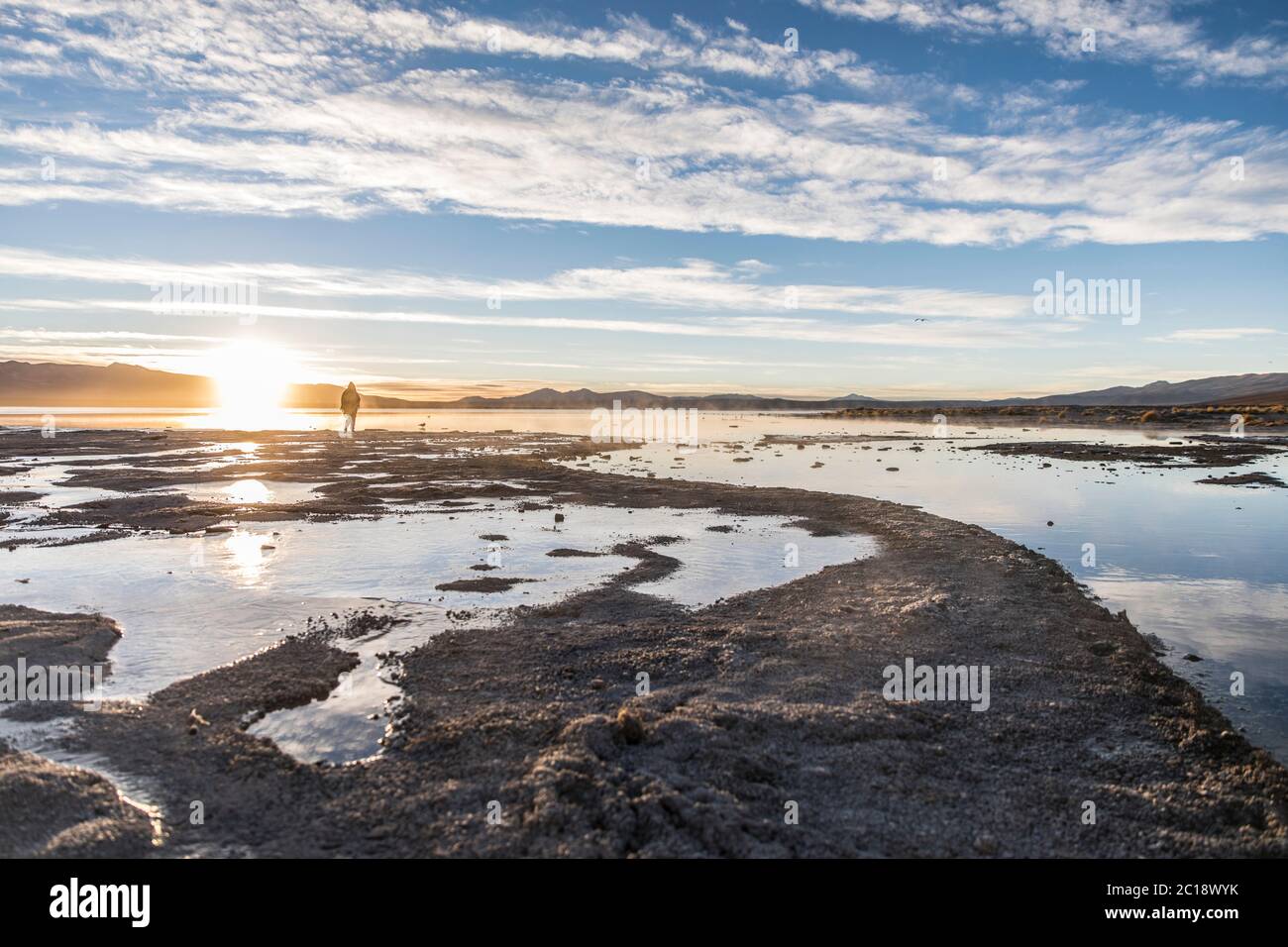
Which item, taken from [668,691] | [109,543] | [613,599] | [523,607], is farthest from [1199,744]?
[109,543]

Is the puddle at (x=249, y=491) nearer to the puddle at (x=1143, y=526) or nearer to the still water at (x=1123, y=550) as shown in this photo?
the still water at (x=1123, y=550)

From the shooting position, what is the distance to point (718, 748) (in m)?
7.09

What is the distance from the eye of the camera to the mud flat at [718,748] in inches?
227

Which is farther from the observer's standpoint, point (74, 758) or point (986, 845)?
point (74, 758)

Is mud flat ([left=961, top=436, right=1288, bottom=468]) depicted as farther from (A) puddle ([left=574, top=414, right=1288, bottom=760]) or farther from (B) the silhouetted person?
(B) the silhouetted person

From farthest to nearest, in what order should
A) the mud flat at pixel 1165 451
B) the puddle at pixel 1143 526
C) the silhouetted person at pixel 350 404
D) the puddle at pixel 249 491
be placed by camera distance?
the silhouetted person at pixel 350 404 → the mud flat at pixel 1165 451 → the puddle at pixel 249 491 → the puddle at pixel 1143 526

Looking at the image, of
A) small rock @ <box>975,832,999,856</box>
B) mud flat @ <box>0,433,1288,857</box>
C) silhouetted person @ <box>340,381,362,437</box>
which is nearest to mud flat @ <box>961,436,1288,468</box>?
mud flat @ <box>0,433,1288,857</box>

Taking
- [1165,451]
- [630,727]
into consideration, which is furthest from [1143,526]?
[1165,451]

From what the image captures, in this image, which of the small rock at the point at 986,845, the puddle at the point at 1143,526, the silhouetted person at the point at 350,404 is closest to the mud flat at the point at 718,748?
the small rock at the point at 986,845

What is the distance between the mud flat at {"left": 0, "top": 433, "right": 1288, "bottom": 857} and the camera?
18.9 feet

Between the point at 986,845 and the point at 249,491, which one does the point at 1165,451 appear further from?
the point at 249,491
